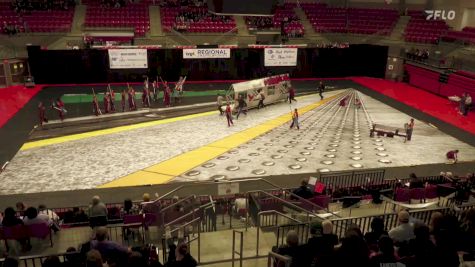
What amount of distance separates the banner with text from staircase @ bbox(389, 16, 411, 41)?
10618 mm

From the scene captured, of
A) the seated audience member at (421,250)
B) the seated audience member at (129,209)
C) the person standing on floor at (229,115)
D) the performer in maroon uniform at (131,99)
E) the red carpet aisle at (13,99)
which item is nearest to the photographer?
the seated audience member at (421,250)

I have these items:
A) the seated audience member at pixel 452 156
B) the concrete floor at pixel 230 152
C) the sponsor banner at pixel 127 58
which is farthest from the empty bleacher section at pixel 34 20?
the seated audience member at pixel 452 156

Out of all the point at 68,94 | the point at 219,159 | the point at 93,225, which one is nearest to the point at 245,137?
the point at 219,159

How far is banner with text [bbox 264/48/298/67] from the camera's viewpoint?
111ft

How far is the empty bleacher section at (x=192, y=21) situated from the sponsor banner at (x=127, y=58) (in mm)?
5497

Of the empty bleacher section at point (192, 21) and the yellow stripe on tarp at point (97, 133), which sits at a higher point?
the empty bleacher section at point (192, 21)

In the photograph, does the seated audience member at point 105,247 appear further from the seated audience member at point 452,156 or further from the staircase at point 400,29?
the staircase at point 400,29

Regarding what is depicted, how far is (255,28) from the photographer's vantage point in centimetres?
3759

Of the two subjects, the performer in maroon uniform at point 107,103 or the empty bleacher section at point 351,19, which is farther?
the empty bleacher section at point 351,19

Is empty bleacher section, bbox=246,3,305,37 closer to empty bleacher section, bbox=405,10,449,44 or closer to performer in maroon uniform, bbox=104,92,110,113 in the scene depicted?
empty bleacher section, bbox=405,10,449,44

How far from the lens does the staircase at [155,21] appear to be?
3541cm

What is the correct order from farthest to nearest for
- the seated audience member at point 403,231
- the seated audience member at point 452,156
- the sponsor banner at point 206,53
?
1. the sponsor banner at point 206,53
2. the seated audience member at point 452,156
3. the seated audience member at point 403,231

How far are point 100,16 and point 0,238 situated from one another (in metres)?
30.1

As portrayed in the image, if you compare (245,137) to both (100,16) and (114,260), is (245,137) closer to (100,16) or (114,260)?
(114,260)
